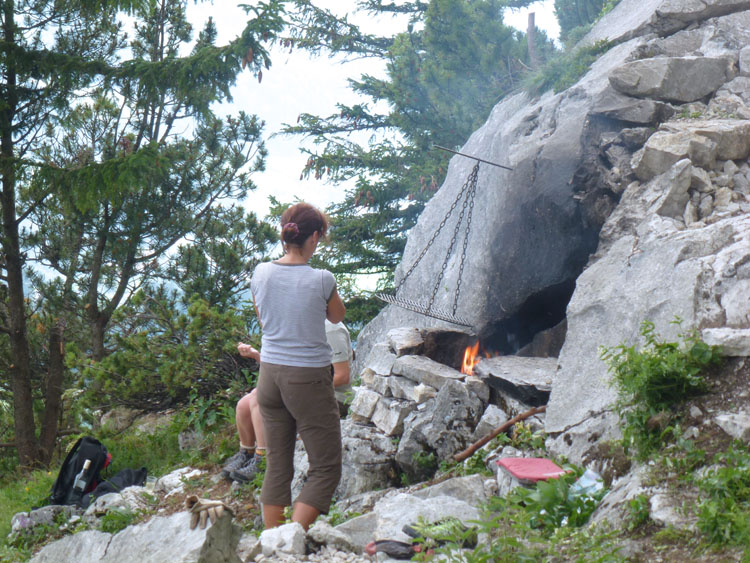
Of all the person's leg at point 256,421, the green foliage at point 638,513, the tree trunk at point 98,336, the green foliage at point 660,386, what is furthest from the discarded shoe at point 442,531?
the tree trunk at point 98,336

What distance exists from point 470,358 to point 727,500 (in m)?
3.87

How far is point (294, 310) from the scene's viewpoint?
3.95 metres

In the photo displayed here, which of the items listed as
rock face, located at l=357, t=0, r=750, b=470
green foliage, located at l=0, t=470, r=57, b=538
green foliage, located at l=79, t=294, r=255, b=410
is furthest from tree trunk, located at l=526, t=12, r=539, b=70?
green foliage, located at l=0, t=470, r=57, b=538

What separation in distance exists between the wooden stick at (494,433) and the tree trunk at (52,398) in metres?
6.93

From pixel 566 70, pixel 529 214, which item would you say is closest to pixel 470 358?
pixel 529 214

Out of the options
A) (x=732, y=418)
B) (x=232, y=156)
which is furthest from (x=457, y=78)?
(x=732, y=418)

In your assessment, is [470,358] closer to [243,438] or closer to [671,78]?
[243,438]

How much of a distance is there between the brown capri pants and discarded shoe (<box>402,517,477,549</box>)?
2.31 feet

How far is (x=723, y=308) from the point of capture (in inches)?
155

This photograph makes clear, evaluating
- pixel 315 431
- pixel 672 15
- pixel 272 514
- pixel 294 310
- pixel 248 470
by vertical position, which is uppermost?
pixel 672 15

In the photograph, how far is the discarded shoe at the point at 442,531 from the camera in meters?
3.19

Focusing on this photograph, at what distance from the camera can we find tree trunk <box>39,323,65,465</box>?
9914mm

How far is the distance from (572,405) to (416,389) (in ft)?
5.13

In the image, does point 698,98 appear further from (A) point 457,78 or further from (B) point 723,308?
(A) point 457,78
